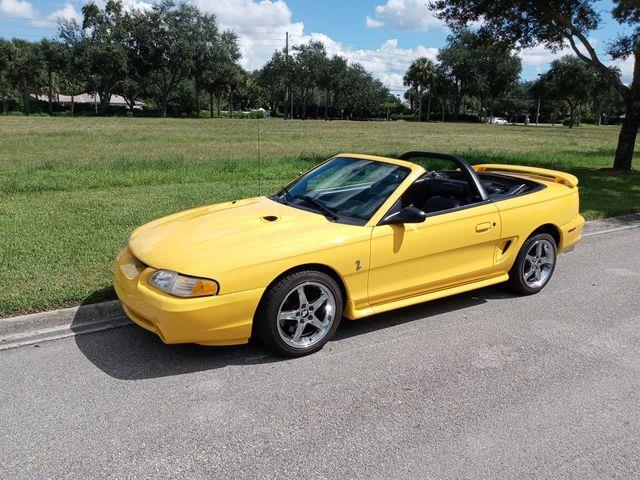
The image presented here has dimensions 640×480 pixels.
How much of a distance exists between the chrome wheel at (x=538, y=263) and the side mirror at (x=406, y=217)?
61.8 inches

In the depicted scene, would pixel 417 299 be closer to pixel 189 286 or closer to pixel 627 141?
pixel 189 286

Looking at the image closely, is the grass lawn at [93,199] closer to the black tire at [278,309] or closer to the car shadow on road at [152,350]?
the car shadow on road at [152,350]

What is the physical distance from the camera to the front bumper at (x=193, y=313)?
138 inches

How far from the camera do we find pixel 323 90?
97.2 metres

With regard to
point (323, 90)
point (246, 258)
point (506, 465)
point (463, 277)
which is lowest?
point (506, 465)

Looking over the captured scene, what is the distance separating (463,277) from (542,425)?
1.77m

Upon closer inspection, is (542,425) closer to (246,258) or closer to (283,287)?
(283,287)

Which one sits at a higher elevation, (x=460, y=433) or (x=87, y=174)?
(x=87, y=174)

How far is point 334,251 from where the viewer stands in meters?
3.92

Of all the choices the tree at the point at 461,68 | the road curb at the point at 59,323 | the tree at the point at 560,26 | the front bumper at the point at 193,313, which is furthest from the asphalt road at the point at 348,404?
the tree at the point at 461,68

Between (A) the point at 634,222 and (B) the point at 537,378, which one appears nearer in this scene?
(B) the point at 537,378

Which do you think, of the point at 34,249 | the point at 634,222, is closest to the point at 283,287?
the point at 34,249

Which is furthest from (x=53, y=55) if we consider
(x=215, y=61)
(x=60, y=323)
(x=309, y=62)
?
(x=60, y=323)

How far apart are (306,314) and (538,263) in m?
2.62
